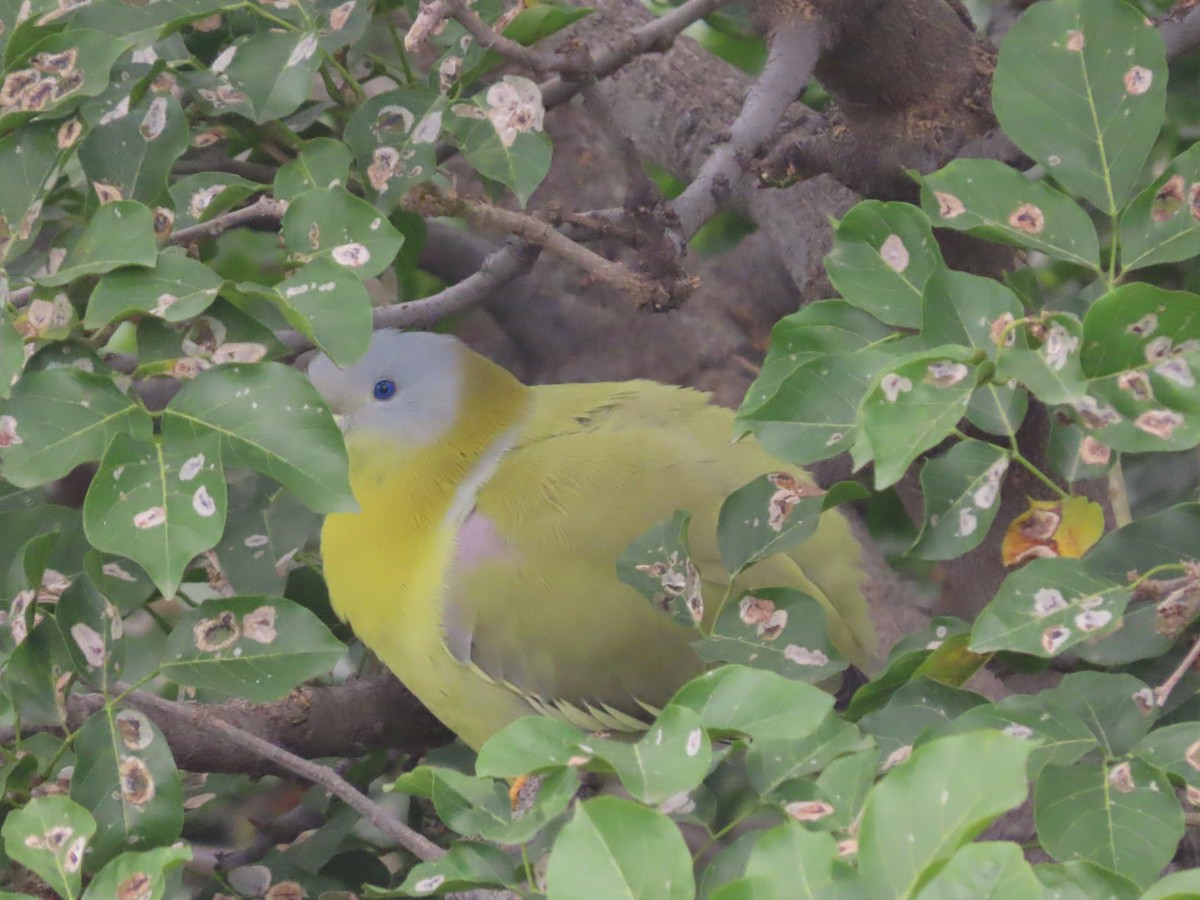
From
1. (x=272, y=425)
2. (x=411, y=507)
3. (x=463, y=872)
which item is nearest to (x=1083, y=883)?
(x=463, y=872)

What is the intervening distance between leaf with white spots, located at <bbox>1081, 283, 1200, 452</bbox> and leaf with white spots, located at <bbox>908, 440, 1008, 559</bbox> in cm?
10

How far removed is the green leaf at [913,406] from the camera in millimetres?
732

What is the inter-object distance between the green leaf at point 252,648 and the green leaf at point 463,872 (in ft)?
0.81

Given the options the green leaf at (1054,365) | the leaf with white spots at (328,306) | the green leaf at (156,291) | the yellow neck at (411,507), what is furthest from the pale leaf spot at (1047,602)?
the yellow neck at (411,507)

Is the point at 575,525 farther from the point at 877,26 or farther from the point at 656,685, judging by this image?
the point at 877,26

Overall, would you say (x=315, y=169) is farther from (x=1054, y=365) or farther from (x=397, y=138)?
(x=1054, y=365)

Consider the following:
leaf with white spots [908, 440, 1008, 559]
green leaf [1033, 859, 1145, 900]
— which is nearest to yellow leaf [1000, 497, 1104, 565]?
leaf with white spots [908, 440, 1008, 559]

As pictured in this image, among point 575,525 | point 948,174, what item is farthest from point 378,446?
point 948,174

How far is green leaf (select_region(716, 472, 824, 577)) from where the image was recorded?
1.03 metres

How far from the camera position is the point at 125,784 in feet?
3.24

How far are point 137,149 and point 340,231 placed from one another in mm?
197

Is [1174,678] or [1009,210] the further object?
[1009,210]

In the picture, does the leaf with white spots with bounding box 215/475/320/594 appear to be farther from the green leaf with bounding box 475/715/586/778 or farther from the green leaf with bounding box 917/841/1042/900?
the green leaf with bounding box 917/841/1042/900

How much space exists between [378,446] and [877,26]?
0.71 metres
